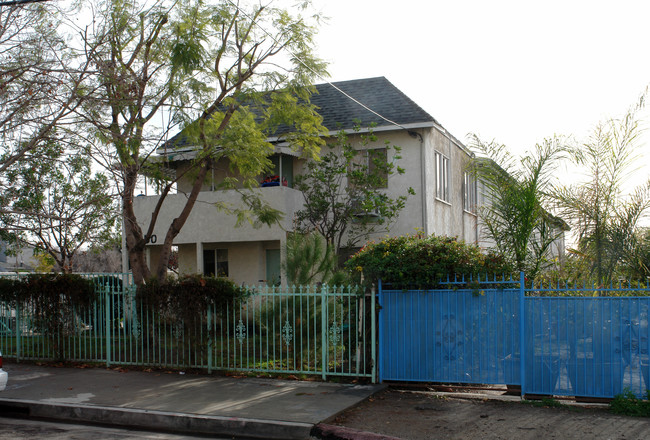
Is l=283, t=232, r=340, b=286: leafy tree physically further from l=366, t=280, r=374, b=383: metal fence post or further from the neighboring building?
the neighboring building

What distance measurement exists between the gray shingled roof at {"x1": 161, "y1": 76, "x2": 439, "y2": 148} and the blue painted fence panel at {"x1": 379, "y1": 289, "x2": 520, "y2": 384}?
820 centimetres

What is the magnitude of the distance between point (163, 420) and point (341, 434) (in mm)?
2540

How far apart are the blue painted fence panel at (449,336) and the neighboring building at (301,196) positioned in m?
6.99

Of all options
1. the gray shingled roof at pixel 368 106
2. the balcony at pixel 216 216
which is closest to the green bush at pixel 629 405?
the gray shingled roof at pixel 368 106

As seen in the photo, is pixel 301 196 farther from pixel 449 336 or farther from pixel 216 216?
pixel 449 336

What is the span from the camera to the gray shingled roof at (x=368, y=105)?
18234 mm

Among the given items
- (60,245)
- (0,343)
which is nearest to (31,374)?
(0,343)

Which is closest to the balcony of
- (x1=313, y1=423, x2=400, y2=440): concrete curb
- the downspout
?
the downspout

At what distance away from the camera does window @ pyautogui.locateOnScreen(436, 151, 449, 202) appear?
1936 centimetres

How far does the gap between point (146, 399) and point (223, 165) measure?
11.5 meters

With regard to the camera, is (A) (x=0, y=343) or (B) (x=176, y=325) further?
(A) (x=0, y=343)

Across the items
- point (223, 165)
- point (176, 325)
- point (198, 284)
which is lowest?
point (176, 325)

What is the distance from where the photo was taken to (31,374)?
1162 cm

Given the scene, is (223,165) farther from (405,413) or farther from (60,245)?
(405,413)
